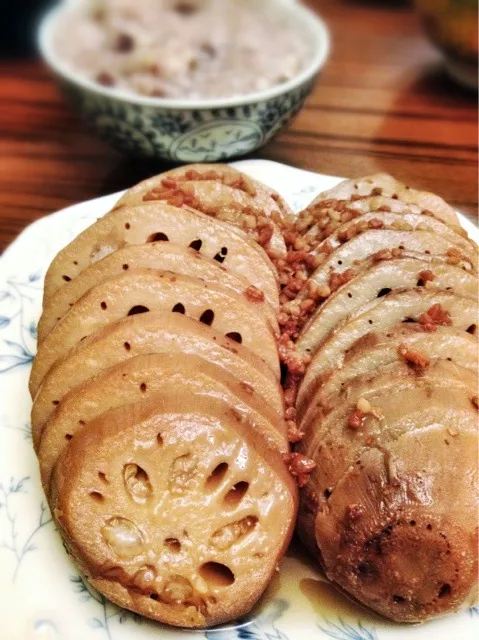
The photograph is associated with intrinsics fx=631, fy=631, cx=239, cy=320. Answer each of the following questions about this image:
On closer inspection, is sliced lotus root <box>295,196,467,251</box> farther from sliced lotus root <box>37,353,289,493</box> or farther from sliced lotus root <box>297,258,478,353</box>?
sliced lotus root <box>37,353,289,493</box>

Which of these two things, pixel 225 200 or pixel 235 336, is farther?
pixel 225 200

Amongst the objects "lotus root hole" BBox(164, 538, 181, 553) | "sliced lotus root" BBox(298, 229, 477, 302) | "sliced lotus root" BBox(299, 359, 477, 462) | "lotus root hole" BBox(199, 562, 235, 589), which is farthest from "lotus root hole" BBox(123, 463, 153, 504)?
"sliced lotus root" BBox(298, 229, 477, 302)

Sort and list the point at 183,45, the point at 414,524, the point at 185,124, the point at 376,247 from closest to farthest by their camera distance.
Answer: the point at 414,524 → the point at 376,247 → the point at 185,124 → the point at 183,45

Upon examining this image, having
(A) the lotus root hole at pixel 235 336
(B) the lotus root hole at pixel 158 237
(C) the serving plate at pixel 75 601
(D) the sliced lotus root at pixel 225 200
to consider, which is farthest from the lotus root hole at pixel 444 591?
(B) the lotus root hole at pixel 158 237

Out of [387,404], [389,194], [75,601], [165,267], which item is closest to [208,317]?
[165,267]

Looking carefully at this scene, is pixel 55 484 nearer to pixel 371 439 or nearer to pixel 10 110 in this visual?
pixel 371 439

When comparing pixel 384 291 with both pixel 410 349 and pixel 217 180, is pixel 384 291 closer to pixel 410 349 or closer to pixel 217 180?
pixel 410 349
